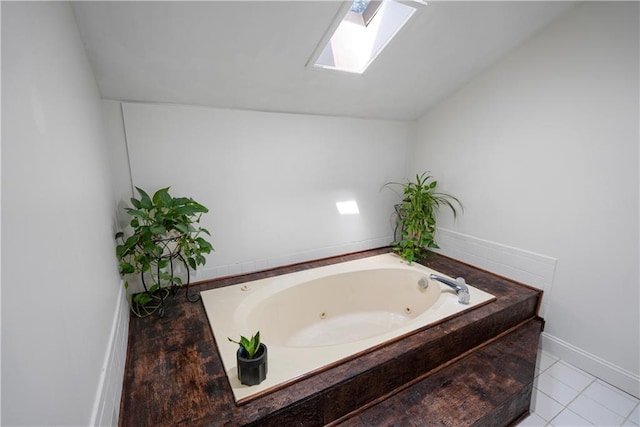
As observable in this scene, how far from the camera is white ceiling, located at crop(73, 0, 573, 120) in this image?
120cm

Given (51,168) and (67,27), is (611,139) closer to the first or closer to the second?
(51,168)

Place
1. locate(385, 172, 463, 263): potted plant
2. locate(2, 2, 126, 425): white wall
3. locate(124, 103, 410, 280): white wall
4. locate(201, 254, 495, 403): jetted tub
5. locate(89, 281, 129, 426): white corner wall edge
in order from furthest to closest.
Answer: locate(385, 172, 463, 263): potted plant, locate(124, 103, 410, 280): white wall, locate(201, 254, 495, 403): jetted tub, locate(89, 281, 129, 426): white corner wall edge, locate(2, 2, 126, 425): white wall

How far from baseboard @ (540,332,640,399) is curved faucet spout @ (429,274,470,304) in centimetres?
79

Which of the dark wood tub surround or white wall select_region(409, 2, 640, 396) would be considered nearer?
the dark wood tub surround

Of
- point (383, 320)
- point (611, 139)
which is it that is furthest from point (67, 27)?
point (611, 139)

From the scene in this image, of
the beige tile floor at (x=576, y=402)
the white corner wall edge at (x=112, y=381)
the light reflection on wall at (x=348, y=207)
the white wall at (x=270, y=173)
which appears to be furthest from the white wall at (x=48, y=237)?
the beige tile floor at (x=576, y=402)

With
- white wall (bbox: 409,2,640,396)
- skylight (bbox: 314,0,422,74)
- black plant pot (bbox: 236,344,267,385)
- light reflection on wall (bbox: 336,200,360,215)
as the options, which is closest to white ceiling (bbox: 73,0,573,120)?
skylight (bbox: 314,0,422,74)

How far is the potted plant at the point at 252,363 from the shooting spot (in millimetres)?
1085

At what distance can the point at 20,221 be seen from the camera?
50 cm

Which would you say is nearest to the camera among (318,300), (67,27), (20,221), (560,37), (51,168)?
(20,221)

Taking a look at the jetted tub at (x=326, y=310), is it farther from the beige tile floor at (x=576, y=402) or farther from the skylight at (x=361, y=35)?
the skylight at (x=361, y=35)

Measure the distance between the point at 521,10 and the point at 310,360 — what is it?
7.57ft

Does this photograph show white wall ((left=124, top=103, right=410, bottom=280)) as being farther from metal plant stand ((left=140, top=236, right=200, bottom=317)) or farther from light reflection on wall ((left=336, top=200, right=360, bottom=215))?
metal plant stand ((left=140, top=236, right=200, bottom=317))

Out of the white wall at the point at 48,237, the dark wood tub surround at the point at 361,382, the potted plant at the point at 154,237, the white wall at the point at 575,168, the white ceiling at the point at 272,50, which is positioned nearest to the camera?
the white wall at the point at 48,237
